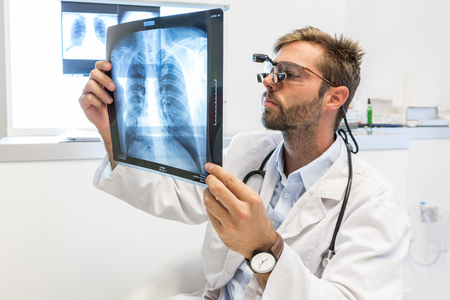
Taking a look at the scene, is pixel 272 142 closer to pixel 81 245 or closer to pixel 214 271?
pixel 214 271

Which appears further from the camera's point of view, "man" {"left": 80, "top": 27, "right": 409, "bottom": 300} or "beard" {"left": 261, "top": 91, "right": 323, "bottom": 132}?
"beard" {"left": 261, "top": 91, "right": 323, "bottom": 132}

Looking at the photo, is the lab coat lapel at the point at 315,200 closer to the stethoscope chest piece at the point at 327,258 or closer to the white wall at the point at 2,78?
the stethoscope chest piece at the point at 327,258

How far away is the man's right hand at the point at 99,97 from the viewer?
1098 millimetres

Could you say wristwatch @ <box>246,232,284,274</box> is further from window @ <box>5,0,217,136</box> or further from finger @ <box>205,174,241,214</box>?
window @ <box>5,0,217,136</box>

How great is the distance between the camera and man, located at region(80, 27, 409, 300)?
88cm

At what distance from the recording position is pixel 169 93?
94 cm

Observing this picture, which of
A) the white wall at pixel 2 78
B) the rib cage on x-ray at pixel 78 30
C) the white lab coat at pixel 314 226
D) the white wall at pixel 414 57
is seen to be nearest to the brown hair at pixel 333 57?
the white lab coat at pixel 314 226

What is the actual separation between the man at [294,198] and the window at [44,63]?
103cm

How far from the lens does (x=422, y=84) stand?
2469 millimetres

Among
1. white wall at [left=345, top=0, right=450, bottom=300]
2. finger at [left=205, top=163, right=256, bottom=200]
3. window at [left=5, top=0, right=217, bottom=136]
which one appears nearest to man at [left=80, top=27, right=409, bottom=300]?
finger at [left=205, top=163, right=256, bottom=200]

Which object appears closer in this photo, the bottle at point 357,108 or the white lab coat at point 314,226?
the white lab coat at point 314,226

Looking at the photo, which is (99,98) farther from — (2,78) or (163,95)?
(2,78)

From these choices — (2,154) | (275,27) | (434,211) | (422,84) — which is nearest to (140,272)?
(2,154)

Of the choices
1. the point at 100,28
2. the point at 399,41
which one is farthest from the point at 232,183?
the point at 399,41
